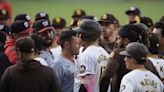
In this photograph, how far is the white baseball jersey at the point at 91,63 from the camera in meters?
6.73

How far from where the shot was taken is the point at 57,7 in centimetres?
1491

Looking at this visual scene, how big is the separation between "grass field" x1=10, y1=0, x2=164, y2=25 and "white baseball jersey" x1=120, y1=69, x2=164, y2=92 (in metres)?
8.70

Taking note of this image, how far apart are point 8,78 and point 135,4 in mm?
9038

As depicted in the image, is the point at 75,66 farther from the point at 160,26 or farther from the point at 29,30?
the point at 160,26

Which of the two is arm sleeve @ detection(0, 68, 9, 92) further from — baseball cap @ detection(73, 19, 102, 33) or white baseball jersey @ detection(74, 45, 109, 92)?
baseball cap @ detection(73, 19, 102, 33)

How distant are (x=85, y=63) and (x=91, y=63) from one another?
0.26ft

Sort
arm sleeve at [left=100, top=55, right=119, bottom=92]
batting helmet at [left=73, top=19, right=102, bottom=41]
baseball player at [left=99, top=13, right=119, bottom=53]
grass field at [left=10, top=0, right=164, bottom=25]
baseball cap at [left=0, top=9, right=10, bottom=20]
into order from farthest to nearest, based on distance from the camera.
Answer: grass field at [left=10, top=0, right=164, bottom=25] → baseball cap at [left=0, top=9, right=10, bottom=20] → baseball player at [left=99, top=13, right=119, bottom=53] → batting helmet at [left=73, top=19, right=102, bottom=41] → arm sleeve at [left=100, top=55, right=119, bottom=92]

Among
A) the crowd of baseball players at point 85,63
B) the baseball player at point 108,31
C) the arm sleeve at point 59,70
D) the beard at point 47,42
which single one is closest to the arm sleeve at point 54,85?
the crowd of baseball players at point 85,63

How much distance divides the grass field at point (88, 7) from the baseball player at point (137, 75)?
8.53 metres

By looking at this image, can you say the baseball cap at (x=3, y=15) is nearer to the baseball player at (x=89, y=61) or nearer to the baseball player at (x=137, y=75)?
the baseball player at (x=89, y=61)

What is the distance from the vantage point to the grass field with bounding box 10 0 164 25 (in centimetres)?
1475

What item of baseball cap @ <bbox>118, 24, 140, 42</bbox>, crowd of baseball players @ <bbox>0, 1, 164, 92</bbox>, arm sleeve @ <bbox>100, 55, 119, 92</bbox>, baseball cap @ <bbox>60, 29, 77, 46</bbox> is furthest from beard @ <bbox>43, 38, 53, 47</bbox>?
baseball cap @ <bbox>118, 24, 140, 42</bbox>

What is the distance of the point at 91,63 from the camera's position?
22.2 ft

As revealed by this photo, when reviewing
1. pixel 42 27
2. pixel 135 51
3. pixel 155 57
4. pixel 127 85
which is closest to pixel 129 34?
pixel 155 57
